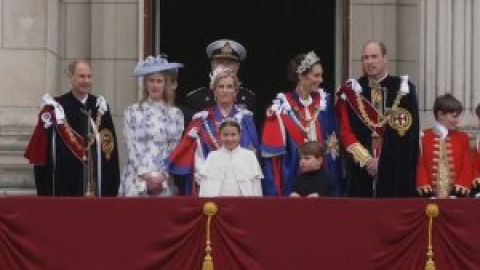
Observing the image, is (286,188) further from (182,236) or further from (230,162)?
(182,236)

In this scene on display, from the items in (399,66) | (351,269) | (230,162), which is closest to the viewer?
(351,269)

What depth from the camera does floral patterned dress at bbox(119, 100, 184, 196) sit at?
528 inches

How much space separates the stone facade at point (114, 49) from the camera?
14.8 meters

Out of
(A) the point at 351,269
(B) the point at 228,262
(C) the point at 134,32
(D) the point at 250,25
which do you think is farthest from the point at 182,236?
(D) the point at 250,25

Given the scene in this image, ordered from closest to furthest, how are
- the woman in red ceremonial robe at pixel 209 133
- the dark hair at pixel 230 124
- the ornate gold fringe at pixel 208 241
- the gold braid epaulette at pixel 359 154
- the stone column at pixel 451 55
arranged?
the ornate gold fringe at pixel 208 241
the dark hair at pixel 230 124
the gold braid epaulette at pixel 359 154
the woman in red ceremonial robe at pixel 209 133
the stone column at pixel 451 55

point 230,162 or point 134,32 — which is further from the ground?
point 134,32

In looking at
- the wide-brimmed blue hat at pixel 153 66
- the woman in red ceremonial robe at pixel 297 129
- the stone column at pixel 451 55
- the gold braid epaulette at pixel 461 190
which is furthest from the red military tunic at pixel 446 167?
the wide-brimmed blue hat at pixel 153 66

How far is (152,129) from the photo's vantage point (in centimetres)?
1343

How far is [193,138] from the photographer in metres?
13.3

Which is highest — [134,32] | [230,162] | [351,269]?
[134,32]

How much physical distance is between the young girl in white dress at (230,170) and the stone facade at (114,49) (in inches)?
96.2

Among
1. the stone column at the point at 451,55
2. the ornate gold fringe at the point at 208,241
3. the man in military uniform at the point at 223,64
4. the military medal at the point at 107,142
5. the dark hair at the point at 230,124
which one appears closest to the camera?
the ornate gold fringe at the point at 208,241

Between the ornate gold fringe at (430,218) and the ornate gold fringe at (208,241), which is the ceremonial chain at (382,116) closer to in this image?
the ornate gold fringe at (430,218)

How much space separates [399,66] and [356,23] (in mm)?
631
